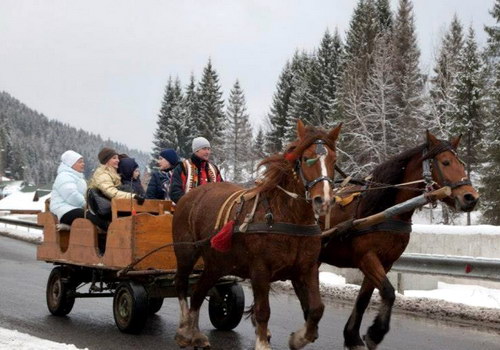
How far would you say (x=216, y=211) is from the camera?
7.40 m

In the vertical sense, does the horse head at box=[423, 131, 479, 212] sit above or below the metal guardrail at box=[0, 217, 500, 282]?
above

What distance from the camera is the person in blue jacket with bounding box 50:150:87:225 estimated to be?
32.3 ft

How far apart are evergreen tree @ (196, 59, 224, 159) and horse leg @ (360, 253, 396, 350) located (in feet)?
208

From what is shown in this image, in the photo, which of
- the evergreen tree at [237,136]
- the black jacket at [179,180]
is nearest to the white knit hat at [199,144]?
the black jacket at [179,180]

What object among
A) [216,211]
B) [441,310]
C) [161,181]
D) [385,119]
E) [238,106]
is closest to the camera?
[216,211]

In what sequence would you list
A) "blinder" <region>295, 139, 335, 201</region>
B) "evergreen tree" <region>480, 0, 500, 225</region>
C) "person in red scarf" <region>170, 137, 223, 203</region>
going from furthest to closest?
"evergreen tree" <region>480, 0, 500, 225</region> < "person in red scarf" <region>170, 137, 223, 203</region> < "blinder" <region>295, 139, 335, 201</region>

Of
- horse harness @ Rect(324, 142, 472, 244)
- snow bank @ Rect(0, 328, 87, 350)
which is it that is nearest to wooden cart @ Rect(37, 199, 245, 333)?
snow bank @ Rect(0, 328, 87, 350)

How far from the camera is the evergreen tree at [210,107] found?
234ft

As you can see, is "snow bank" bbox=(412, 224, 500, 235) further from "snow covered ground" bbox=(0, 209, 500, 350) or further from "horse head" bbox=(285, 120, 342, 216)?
"horse head" bbox=(285, 120, 342, 216)

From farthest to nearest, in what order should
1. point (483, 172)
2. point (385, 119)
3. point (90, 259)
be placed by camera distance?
1. point (385, 119)
2. point (483, 172)
3. point (90, 259)

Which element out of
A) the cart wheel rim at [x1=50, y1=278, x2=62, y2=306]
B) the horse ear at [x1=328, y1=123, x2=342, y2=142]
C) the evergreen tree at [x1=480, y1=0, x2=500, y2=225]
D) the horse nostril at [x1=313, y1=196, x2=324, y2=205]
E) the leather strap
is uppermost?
the evergreen tree at [x1=480, y1=0, x2=500, y2=225]

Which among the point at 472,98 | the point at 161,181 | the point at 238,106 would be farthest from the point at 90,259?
the point at 238,106

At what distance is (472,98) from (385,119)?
196 inches

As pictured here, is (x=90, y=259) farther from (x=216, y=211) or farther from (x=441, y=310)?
(x=441, y=310)
